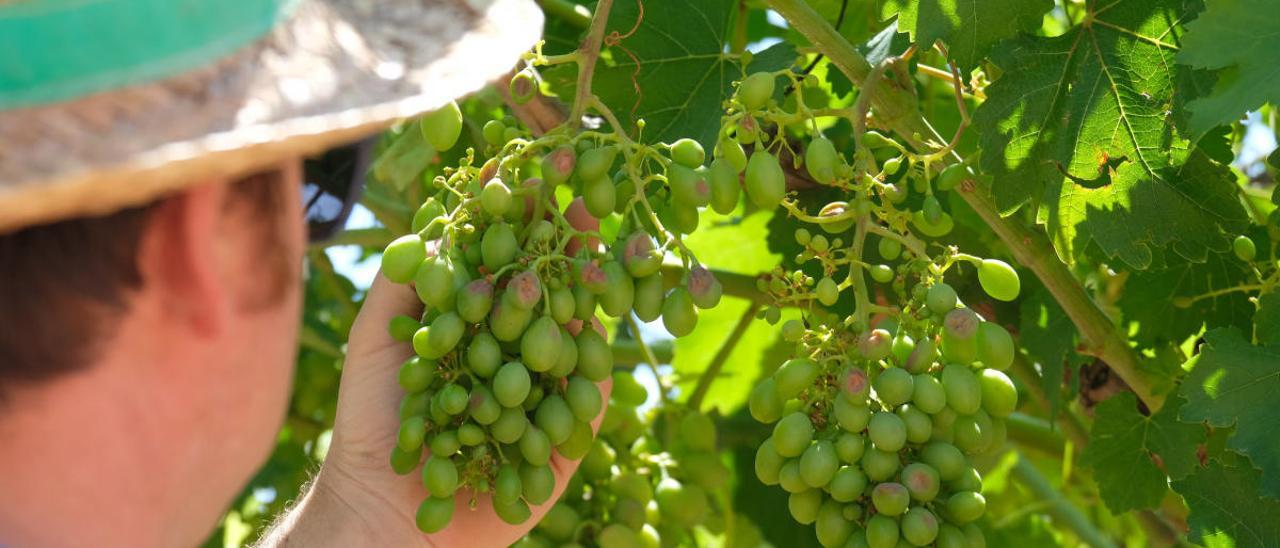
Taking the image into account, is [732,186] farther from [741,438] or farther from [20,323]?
[741,438]

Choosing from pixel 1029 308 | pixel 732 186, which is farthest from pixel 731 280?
pixel 732 186

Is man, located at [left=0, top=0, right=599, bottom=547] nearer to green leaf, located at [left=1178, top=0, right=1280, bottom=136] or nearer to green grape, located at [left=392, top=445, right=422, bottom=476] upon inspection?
green grape, located at [left=392, top=445, right=422, bottom=476]

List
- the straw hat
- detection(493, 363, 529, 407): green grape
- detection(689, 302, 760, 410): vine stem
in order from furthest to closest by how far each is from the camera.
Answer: detection(689, 302, 760, 410): vine stem, detection(493, 363, 529, 407): green grape, the straw hat

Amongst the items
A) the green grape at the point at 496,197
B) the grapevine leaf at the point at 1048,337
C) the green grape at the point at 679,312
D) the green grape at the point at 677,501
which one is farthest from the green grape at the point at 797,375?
the grapevine leaf at the point at 1048,337

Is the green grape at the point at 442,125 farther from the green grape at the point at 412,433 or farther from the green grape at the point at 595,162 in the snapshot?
the green grape at the point at 412,433

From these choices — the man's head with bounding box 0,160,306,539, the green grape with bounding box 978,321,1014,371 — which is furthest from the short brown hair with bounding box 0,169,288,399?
the green grape with bounding box 978,321,1014,371

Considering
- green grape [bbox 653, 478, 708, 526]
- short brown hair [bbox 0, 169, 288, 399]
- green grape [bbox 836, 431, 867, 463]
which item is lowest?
green grape [bbox 653, 478, 708, 526]
